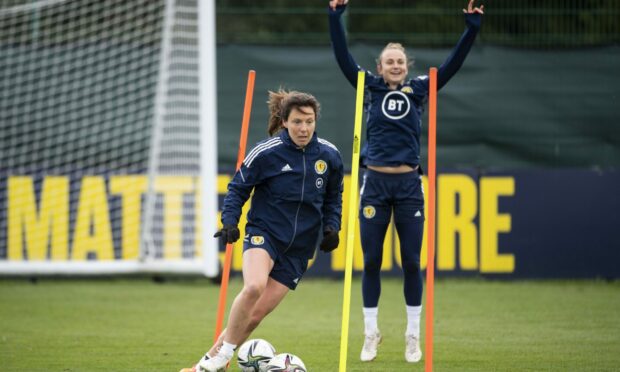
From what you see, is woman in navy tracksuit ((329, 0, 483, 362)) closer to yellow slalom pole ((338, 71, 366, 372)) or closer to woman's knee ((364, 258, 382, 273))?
woman's knee ((364, 258, 382, 273))

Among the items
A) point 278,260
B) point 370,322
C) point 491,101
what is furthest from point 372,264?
point 491,101

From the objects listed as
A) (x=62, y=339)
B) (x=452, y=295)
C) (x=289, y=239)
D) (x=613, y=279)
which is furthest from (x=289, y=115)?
(x=613, y=279)

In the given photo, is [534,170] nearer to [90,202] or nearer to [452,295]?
[452,295]

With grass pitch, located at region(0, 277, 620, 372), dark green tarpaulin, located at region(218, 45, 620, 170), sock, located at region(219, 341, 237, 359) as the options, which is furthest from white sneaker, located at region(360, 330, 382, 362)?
dark green tarpaulin, located at region(218, 45, 620, 170)

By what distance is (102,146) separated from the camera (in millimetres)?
13117

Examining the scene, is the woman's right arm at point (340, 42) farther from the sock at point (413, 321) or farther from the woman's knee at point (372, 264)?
the sock at point (413, 321)

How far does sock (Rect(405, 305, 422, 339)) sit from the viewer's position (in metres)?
7.45

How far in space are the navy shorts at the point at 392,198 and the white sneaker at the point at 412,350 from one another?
0.87 metres

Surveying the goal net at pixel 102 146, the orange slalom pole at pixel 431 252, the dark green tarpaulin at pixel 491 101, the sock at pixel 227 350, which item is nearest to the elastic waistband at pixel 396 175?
the orange slalom pole at pixel 431 252

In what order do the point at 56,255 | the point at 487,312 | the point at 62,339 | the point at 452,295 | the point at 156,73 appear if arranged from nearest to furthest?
the point at 62,339
the point at 487,312
the point at 452,295
the point at 56,255
the point at 156,73

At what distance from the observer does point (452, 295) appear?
1145 centimetres

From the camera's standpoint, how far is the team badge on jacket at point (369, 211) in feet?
25.0

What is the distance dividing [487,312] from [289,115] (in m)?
4.46

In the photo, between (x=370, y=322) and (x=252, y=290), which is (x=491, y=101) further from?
(x=252, y=290)
